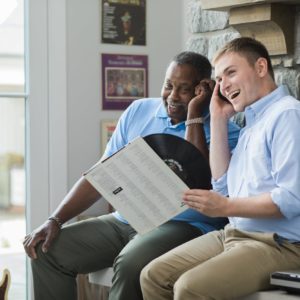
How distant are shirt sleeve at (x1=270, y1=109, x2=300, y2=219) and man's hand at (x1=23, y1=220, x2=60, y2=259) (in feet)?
3.13

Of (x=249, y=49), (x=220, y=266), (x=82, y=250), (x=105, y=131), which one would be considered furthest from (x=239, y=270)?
(x=105, y=131)

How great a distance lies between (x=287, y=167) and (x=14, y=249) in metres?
1.93

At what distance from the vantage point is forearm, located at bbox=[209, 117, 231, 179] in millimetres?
2506

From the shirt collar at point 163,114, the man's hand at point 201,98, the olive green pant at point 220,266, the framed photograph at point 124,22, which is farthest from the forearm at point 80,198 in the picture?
the framed photograph at point 124,22

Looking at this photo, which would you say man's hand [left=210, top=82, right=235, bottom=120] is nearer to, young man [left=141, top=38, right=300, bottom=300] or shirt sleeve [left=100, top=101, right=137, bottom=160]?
young man [left=141, top=38, right=300, bottom=300]

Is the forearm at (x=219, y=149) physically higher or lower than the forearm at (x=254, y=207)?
higher

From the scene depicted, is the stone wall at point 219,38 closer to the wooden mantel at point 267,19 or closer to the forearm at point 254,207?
the wooden mantel at point 267,19

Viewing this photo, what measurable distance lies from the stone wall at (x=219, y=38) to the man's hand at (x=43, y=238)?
0.97m

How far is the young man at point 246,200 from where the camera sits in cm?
214

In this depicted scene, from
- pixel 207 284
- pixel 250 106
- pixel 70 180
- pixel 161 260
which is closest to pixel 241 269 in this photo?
pixel 207 284

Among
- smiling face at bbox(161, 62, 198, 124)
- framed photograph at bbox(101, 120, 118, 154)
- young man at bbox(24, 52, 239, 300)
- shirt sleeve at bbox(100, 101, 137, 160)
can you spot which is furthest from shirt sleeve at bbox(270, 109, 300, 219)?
framed photograph at bbox(101, 120, 118, 154)

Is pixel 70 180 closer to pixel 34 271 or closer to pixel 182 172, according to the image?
pixel 34 271

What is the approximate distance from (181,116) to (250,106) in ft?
1.66

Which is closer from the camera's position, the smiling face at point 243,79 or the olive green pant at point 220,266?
the olive green pant at point 220,266
